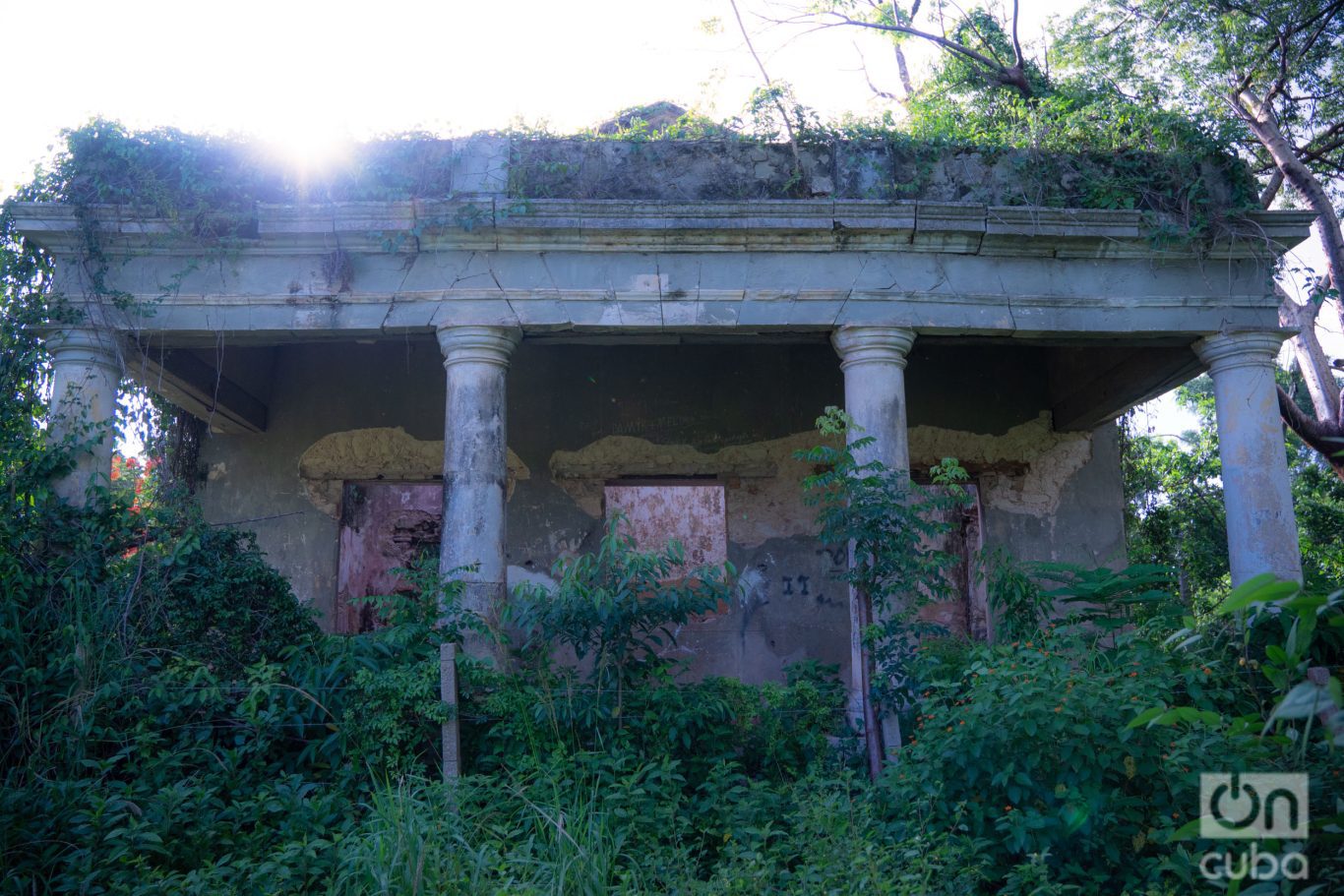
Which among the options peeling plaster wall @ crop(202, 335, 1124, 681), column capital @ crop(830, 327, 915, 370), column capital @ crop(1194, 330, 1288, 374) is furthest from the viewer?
peeling plaster wall @ crop(202, 335, 1124, 681)

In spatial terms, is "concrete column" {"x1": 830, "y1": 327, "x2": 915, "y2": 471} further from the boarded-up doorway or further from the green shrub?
the boarded-up doorway

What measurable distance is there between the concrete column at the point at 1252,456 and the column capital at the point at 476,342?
477 centimetres

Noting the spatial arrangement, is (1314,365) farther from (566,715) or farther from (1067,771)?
(566,715)

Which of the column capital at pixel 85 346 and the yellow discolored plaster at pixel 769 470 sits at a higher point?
the column capital at pixel 85 346

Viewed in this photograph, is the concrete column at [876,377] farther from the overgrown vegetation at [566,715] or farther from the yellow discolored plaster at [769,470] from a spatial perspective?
the yellow discolored plaster at [769,470]

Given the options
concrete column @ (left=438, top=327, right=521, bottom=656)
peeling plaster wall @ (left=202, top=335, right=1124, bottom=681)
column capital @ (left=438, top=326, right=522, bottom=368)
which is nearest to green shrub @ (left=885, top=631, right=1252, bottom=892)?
concrete column @ (left=438, top=327, right=521, bottom=656)

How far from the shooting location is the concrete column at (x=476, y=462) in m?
6.75

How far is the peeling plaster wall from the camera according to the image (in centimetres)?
946

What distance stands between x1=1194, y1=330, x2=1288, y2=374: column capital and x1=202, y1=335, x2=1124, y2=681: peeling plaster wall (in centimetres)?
253

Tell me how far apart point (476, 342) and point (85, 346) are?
2535 millimetres

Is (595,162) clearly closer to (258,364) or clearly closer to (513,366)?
(513,366)

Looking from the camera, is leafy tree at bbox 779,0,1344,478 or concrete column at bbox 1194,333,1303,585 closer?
concrete column at bbox 1194,333,1303,585

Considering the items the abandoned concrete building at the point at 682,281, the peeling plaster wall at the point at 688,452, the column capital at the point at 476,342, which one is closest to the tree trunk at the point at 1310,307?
the peeling plaster wall at the point at 688,452

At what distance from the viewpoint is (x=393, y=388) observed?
977 centimetres
